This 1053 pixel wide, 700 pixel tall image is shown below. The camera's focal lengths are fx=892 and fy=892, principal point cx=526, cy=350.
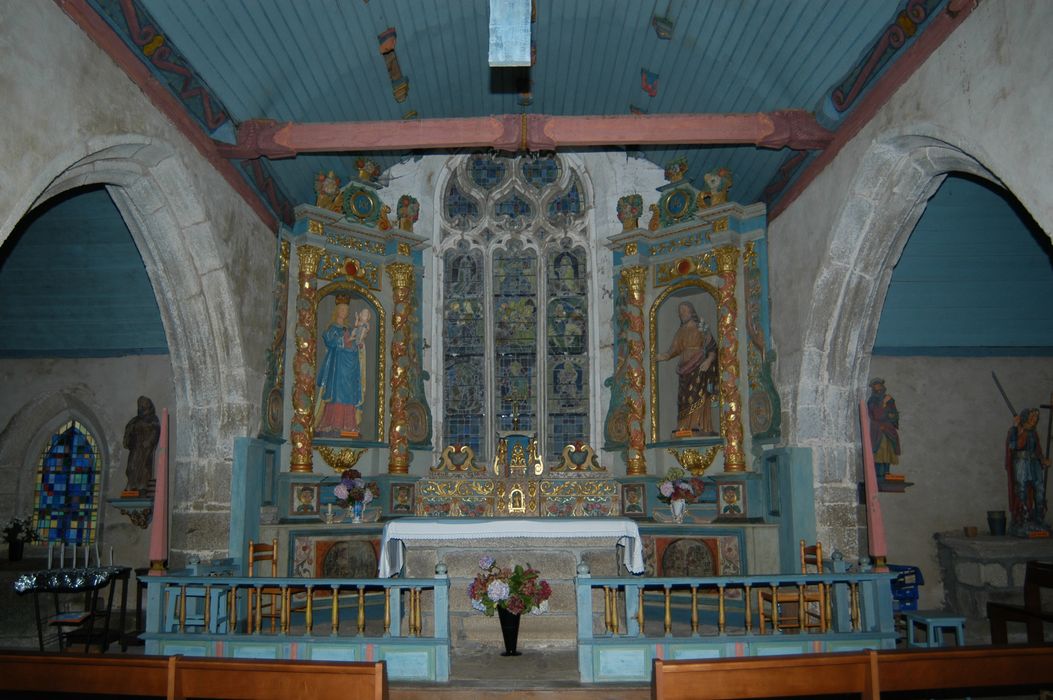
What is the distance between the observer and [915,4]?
19.7 ft

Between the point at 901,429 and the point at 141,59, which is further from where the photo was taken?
the point at 901,429

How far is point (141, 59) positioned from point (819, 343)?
20.4 ft

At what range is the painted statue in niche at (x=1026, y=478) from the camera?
34.4 ft

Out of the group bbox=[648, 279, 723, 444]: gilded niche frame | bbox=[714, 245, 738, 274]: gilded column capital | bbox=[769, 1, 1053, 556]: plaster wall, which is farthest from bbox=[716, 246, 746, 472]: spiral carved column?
bbox=[769, 1, 1053, 556]: plaster wall

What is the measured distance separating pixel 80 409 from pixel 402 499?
4.39 m

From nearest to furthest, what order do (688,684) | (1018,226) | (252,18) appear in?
(688,684) < (252,18) < (1018,226)

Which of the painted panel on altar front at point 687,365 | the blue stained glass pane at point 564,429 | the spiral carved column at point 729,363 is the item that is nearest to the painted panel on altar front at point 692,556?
the spiral carved column at point 729,363

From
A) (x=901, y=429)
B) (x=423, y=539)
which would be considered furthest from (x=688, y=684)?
(x=901, y=429)

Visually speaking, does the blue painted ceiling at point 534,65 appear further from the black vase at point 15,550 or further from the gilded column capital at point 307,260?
the black vase at point 15,550

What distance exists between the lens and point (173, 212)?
25.6 ft

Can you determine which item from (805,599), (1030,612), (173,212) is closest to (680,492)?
(805,599)

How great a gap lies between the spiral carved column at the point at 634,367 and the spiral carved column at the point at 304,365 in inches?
141

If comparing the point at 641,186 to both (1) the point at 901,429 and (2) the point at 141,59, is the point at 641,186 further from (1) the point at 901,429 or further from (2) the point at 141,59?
(2) the point at 141,59

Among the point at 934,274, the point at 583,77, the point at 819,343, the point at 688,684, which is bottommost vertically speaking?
the point at 688,684
